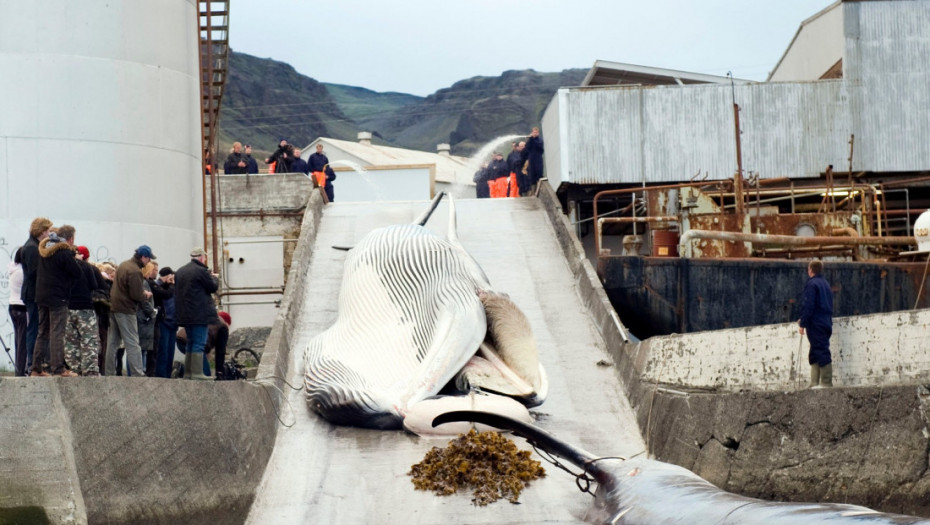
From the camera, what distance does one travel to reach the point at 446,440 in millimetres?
11766

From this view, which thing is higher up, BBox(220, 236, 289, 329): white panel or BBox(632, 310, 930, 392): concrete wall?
BBox(220, 236, 289, 329): white panel

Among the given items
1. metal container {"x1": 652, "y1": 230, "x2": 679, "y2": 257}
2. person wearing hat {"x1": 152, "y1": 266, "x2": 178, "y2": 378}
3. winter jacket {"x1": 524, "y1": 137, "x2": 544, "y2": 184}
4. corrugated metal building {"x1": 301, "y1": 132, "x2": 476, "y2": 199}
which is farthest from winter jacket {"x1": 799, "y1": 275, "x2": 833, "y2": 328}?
corrugated metal building {"x1": 301, "y1": 132, "x2": 476, "y2": 199}

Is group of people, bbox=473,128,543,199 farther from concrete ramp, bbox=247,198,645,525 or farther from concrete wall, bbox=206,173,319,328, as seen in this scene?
concrete ramp, bbox=247,198,645,525

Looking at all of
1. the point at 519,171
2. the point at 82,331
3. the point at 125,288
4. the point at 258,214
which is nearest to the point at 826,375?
the point at 82,331

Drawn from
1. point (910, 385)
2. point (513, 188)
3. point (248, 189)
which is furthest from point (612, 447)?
point (513, 188)

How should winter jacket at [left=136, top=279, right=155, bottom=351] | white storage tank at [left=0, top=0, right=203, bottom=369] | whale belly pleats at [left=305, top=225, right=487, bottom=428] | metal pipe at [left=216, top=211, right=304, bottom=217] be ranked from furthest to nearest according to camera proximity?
metal pipe at [left=216, top=211, right=304, bottom=217], white storage tank at [left=0, top=0, right=203, bottom=369], winter jacket at [left=136, top=279, right=155, bottom=351], whale belly pleats at [left=305, top=225, right=487, bottom=428]

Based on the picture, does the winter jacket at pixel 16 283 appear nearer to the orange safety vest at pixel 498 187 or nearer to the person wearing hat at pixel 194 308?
the person wearing hat at pixel 194 308

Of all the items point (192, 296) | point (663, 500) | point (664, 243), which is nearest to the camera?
point (663, 500)

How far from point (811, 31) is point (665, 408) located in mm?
19020

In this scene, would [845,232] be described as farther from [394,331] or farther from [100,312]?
[100,312]

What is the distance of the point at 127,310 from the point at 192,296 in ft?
4.63

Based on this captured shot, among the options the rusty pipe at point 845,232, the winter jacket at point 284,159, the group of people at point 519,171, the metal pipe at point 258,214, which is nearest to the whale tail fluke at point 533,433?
the rusty pipe at point 845,232

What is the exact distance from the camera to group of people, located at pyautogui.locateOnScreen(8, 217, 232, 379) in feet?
34.2

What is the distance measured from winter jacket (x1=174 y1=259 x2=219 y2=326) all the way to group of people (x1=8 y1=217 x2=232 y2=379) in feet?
0.04
